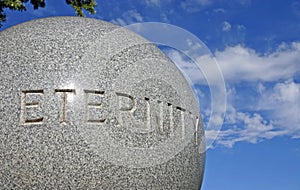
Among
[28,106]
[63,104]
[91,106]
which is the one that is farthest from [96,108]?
[28,106]

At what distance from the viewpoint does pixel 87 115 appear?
5.76 metres

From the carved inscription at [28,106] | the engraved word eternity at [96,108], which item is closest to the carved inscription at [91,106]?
the engraved word eternity at [96,108]

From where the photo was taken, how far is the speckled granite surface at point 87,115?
5.65m

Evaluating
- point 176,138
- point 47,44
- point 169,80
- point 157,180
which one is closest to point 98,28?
point 47,44

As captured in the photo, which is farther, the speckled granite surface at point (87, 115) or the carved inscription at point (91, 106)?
the carved inscription at point (91, 106)

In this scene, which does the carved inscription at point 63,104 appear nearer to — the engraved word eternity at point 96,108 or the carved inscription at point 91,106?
the engraved word eternity at point 96,108

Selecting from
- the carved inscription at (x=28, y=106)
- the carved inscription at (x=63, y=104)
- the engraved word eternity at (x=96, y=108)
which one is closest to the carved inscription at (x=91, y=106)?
the engraved word eternity at (x=96, y=108)

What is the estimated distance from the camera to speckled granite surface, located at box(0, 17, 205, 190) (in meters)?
5.65

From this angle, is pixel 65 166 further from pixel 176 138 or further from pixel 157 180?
pixel 176 138

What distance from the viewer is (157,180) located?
239 inches

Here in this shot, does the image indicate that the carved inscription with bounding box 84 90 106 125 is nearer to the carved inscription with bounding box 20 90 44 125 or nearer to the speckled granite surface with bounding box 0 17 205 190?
the speckled granite surface with bounding box 0 17 205 190

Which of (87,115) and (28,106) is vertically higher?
(28,106)

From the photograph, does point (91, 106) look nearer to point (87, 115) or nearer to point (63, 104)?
point (87, 115)

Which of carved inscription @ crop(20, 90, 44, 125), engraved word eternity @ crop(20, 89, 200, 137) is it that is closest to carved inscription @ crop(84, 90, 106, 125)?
engraved word eternity @ crop(20, 89, 200, 137)
